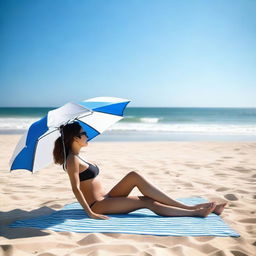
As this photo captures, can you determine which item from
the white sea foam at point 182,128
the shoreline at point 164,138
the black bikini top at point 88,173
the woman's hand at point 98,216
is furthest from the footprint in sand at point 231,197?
the white sea foam at point 182,128

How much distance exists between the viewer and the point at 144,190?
12.1ft

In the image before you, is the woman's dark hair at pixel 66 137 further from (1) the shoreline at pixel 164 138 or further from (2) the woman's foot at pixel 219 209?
(1) the shoreline at pixel 164 138

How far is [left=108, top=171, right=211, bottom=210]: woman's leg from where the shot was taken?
367cm

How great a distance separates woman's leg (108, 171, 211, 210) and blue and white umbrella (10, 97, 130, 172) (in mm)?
948

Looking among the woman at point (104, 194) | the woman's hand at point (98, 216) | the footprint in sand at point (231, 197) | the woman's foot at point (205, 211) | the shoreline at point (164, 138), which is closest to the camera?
the woman's hand at point (98, 216)

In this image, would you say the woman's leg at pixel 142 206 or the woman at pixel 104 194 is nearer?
the woman at pixel 104 194

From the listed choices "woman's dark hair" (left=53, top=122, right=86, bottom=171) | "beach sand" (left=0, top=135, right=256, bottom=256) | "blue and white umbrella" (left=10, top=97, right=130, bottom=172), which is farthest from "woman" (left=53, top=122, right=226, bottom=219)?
"beach sand" (left=0, top=135, right=256, bottom=256)

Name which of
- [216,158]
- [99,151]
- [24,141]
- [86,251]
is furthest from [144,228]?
[99,151]

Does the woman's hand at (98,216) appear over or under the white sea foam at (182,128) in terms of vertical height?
over

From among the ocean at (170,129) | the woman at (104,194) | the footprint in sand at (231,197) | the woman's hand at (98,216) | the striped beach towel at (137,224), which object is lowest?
the ocean at (170,129)

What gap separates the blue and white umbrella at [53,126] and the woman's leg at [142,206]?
947 mm

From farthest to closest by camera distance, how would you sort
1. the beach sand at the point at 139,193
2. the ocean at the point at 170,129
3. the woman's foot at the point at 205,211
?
1. the ocean at the point at 170,129
2. the woman's foot at the point at 205,211
3. the beach sand at the point at 139,193

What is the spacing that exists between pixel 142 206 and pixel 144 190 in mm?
246

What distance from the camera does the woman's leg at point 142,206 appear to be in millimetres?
3762
